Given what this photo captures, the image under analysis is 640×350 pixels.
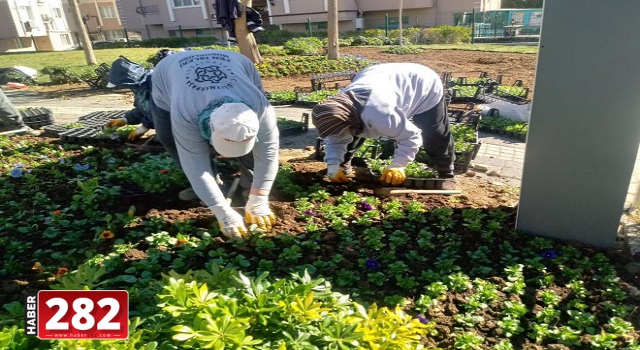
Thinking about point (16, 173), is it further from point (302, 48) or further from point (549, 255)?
point (302, 48)

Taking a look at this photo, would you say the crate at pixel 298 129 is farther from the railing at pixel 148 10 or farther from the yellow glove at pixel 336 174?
the railing at pixel 148 10

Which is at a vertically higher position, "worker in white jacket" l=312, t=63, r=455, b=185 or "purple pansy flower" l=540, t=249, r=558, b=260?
"worker in white jacket" l=312, t=63, r=455, b=185

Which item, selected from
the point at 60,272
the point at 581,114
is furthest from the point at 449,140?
the point at 60,272

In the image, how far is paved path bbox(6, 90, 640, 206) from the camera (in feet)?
14.7

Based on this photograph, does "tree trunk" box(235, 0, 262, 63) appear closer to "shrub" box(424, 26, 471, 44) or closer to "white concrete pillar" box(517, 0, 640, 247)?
"white concrete pillar" box(517, 0, 640, 247)

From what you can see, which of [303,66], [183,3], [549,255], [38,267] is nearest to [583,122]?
[549,255]

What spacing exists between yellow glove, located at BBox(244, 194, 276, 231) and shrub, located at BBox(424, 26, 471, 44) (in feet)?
64.8

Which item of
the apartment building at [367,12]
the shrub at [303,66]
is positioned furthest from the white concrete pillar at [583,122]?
the apartment building at [367,12]

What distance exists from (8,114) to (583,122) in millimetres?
6868

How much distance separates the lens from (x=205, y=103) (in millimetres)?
2594

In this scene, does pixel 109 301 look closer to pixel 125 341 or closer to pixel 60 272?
pixel 125 341

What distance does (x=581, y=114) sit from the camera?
2479mm

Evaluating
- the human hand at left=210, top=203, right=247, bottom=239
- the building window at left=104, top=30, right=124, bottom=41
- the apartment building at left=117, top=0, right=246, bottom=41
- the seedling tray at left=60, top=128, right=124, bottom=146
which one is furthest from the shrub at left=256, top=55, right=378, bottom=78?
the building window at left=104, top=30, right=124, bottom=41

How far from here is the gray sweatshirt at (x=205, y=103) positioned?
2607 mm
